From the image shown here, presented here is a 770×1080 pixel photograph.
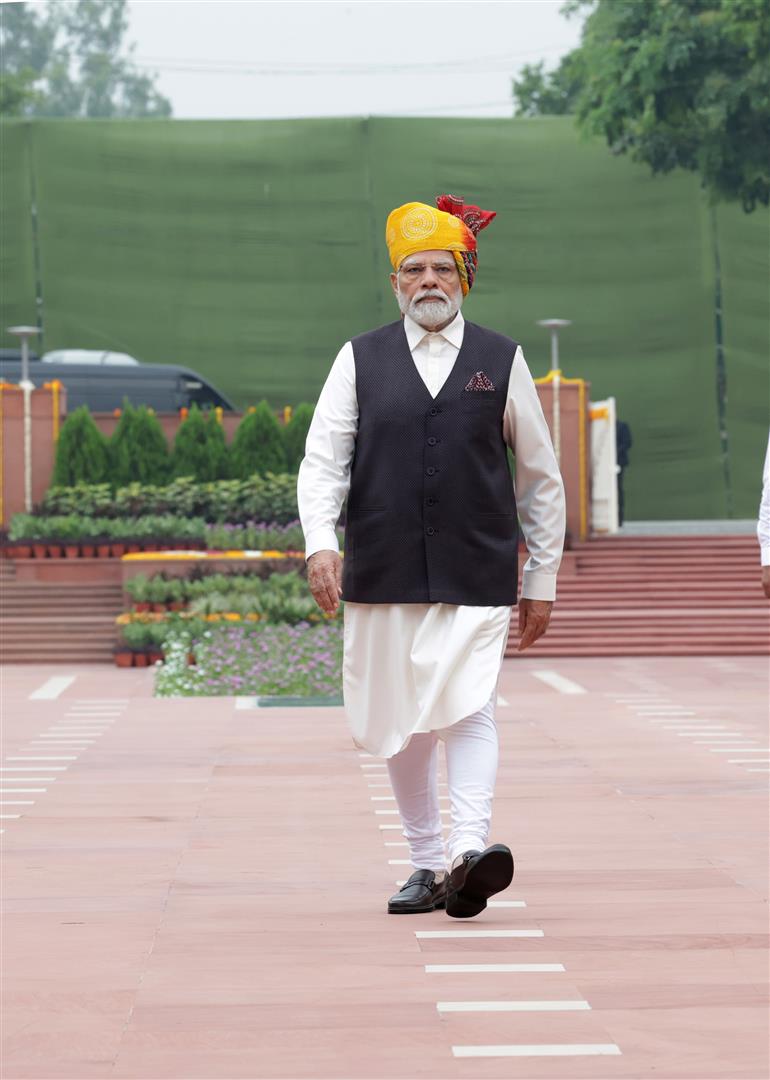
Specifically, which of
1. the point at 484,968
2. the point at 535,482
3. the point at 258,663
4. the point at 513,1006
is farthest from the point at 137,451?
the point at 513,1006

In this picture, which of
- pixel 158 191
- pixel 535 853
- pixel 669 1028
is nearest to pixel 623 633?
pixel 535 853

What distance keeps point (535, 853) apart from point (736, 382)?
2595 cm

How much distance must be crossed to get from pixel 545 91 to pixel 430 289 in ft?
103

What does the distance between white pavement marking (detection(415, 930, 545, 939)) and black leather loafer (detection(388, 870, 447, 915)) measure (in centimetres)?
26

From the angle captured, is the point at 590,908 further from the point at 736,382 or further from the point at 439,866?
the point at 736,382

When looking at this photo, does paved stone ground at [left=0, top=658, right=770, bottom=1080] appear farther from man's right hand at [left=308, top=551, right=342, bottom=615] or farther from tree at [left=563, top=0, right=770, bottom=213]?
tree at [left=563, top=0, right=770, bottom=213]

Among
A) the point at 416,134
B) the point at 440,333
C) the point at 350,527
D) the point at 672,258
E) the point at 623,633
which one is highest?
the point at 416,134

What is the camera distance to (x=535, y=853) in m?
6.59

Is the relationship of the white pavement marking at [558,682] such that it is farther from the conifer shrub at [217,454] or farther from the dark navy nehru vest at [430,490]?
the conifer shrub at [217,454]

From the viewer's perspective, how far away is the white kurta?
17.3 feet

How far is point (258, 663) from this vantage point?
48.1 feet

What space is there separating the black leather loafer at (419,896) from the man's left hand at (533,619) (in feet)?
2.43

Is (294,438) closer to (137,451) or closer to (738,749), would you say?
(137,451)

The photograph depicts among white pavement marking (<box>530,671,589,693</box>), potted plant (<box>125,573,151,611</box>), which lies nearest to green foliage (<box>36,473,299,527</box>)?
potted plant (<box>125,573,151,611</box>)
